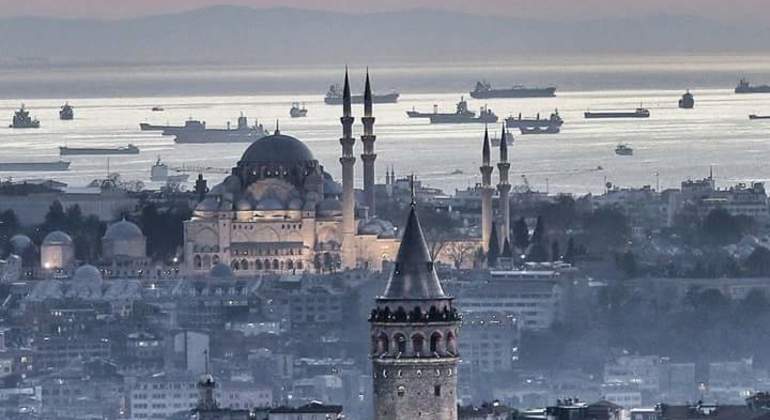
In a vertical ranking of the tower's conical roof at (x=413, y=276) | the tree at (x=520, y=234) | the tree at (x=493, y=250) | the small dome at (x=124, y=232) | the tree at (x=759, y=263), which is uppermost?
the small dome at (x=124, y=232)

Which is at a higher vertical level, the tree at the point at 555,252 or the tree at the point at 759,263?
the tree at the point at 555,252

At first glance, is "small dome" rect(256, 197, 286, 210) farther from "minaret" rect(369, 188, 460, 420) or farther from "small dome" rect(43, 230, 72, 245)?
"minaret" rect(369, 188, 460, 420)

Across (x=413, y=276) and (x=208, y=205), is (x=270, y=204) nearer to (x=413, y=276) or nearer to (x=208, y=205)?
(x=208, y=205)

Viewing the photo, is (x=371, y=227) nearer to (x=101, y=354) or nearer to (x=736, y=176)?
(x=101, y=354)

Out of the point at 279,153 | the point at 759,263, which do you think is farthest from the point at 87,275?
the point at 759,263

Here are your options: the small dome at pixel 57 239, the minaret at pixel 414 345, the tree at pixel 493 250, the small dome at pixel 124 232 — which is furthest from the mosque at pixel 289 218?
the minaret at pixel 414 345

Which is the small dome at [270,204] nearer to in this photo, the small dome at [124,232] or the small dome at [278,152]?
the small dome at [278,152]

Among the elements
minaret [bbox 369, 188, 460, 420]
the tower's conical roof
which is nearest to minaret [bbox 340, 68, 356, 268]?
the tower's conical roof
